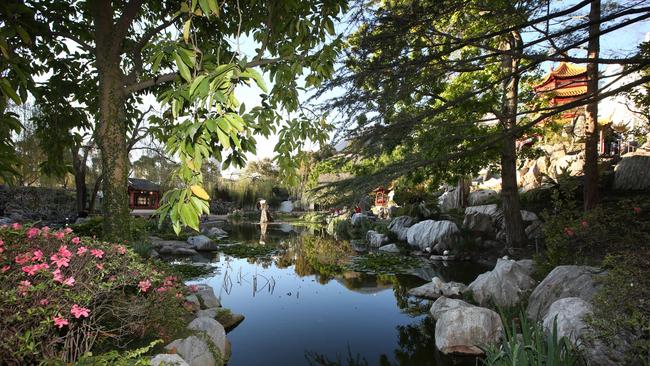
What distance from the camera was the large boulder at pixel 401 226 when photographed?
1405 centimetres

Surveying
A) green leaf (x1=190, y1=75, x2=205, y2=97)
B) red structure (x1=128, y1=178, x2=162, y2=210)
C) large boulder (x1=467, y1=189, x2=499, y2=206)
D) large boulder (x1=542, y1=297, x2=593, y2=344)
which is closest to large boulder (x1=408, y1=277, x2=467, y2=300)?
large boulder (x1=542, y1=297, x2=593, y2=344)

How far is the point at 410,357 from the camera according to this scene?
444 centimetres

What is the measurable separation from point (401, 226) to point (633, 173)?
7.48m

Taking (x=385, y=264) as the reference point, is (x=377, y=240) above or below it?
above

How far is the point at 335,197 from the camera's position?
15.3ft

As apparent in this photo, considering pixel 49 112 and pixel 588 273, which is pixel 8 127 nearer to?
pixel 49 112

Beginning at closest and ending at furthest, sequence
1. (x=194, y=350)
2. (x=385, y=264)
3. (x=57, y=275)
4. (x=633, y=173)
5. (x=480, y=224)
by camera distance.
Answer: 1. (x=57, y=275)
2. (x=194, y=350)
3. (x=385, y=264)
4. (x=633, y=173)
5. (x=480, y=224)

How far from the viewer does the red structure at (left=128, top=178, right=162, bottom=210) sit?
26.1 meters

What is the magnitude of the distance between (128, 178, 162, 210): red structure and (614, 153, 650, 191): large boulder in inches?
990

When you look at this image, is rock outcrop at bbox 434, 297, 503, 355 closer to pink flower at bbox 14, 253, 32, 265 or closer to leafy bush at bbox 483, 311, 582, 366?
leafy bush at bbox 483, 311, 582, 366

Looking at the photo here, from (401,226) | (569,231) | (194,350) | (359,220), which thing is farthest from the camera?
(359,220)

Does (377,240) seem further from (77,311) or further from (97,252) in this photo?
(77,311)

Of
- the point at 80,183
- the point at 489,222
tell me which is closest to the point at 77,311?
the point at 489,222

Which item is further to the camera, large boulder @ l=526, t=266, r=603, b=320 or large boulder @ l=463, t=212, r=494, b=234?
large boulder @ l=463, t=212, r=494, b=234
